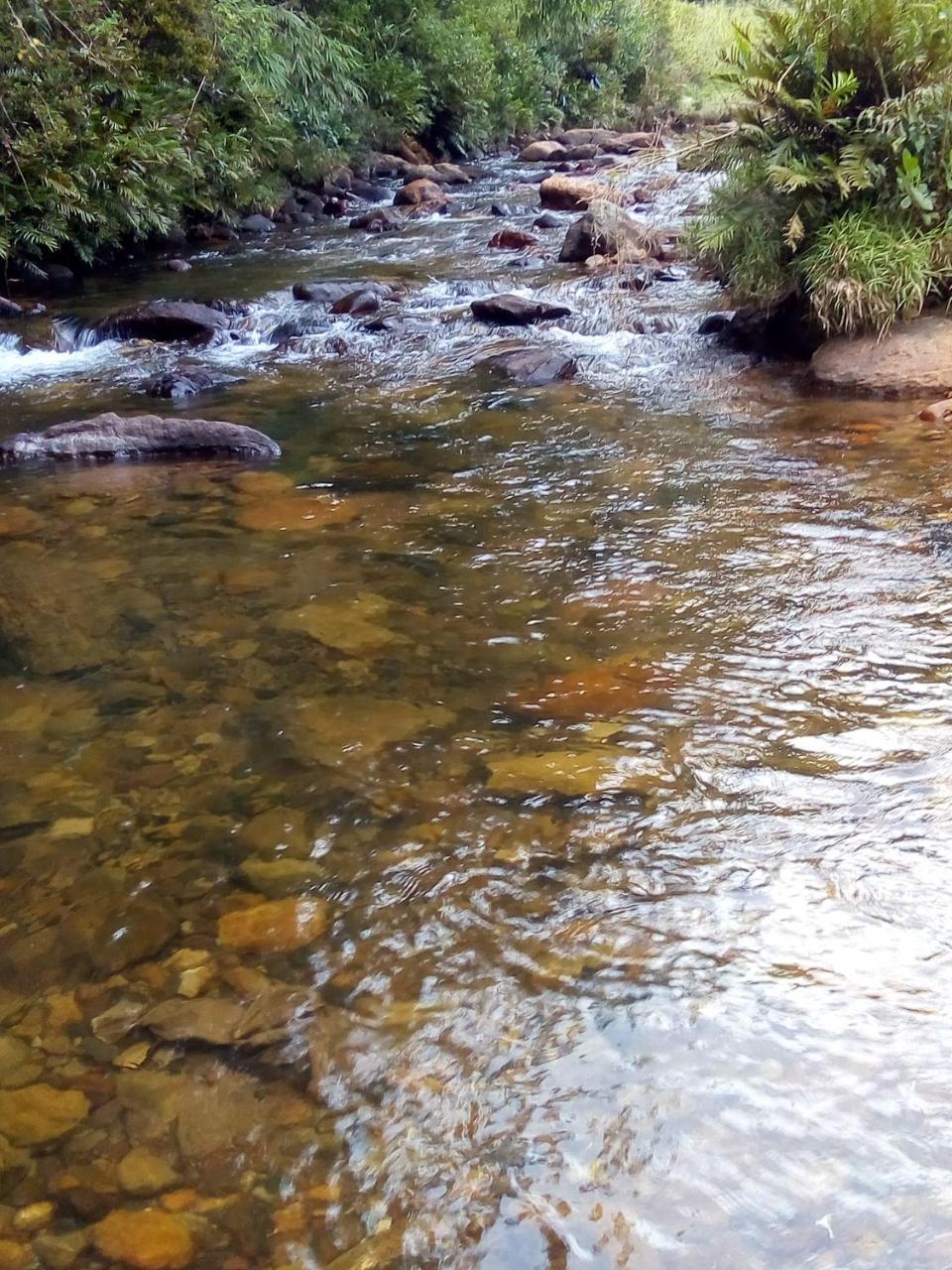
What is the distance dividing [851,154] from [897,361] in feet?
4.37

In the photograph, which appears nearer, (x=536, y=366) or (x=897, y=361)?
(x=897, y=361)

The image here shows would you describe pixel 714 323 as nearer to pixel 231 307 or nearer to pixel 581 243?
pixel 581 243

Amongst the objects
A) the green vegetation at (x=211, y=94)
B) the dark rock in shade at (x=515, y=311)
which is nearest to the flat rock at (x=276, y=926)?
the dark rock in shade at (x=515, y=311)

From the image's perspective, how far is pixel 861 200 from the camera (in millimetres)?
6930

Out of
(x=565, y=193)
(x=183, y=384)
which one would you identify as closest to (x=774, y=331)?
(x=183, y=384)

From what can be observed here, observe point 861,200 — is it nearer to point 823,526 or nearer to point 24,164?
point 823,526

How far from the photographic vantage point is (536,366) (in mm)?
7719

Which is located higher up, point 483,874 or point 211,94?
point 211,94

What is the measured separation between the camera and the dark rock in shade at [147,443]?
245 inches

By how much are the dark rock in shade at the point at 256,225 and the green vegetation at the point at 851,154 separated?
927cm

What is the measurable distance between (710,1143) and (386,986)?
74 centimetres

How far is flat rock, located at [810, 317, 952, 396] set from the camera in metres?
6.64

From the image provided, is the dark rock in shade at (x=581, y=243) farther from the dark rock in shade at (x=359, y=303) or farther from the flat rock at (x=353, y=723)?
the flat rock at (x=353, y=723)

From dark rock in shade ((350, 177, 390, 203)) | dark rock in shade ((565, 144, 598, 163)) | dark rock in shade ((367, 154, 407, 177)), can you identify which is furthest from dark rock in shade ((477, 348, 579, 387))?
dark rock in shade ((565, 144, 598, 163))
